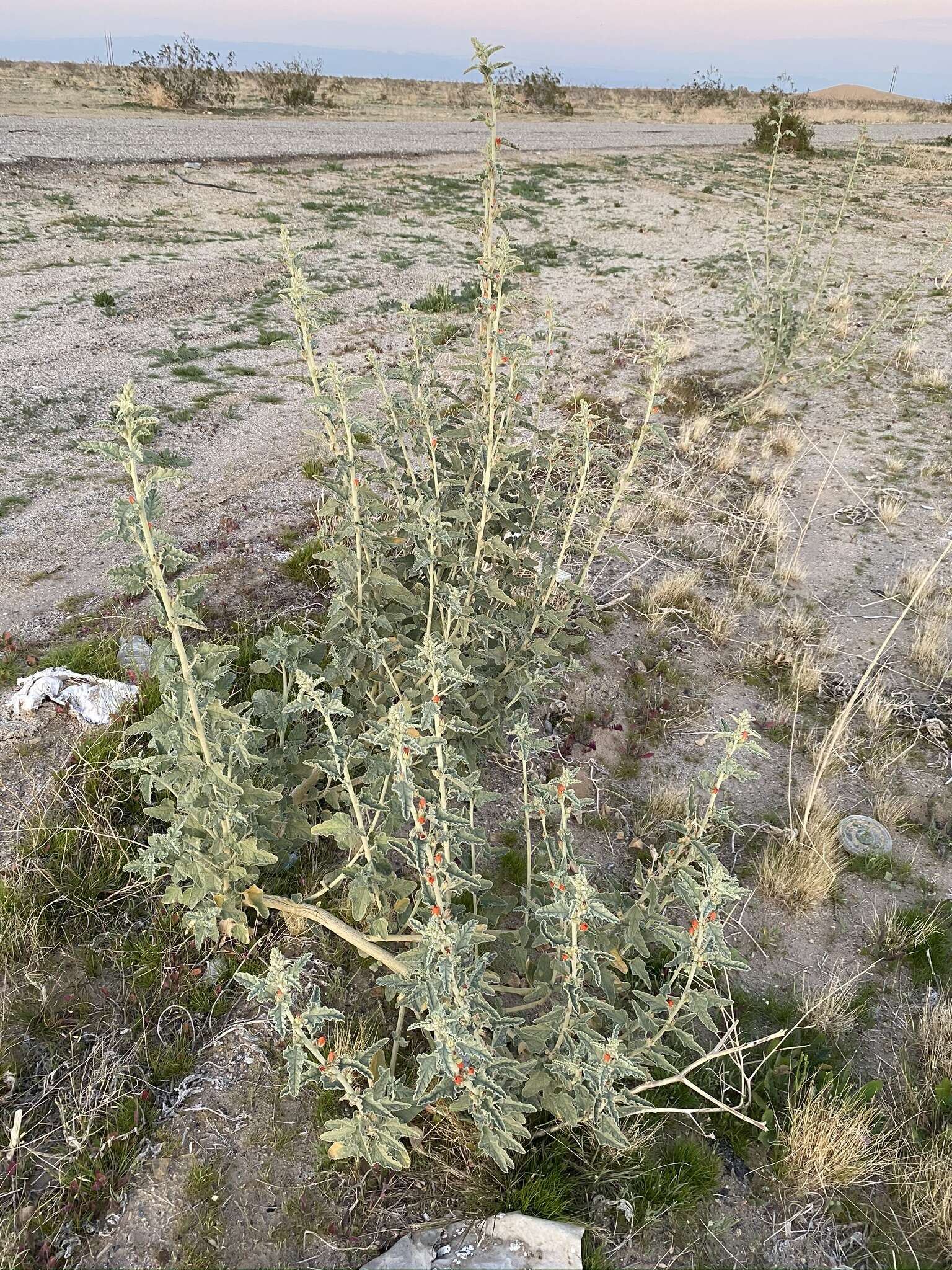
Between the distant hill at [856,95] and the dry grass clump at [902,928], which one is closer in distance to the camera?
the dry grass clump at [902,928]

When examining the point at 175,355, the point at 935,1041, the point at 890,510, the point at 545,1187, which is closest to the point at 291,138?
the point at 175,355

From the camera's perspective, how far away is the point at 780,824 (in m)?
3.56

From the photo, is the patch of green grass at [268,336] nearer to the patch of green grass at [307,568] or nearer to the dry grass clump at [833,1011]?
the patch of green grass at [307,568]

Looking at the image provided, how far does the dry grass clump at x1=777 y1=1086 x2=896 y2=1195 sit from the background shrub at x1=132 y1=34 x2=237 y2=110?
103 feet

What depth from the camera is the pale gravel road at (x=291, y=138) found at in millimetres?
16203

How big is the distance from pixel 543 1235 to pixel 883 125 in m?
51.2

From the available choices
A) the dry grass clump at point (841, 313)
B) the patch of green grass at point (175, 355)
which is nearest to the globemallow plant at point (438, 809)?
the patch of green grass at point (175, 355)

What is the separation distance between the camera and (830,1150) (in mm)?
2297

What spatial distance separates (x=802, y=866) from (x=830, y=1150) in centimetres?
113

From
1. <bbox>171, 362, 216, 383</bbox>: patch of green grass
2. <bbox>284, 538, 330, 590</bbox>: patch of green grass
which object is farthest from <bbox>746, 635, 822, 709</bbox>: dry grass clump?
<bbox>171, 362, 216, 383</bbox>: patch of green grass

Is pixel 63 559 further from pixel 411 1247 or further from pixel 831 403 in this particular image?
pixel 831 403

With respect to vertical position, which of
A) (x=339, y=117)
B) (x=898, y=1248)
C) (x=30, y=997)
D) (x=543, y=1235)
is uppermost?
(x=339, y=117)

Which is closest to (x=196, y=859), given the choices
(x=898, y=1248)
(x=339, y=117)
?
(x=898, y=1248)

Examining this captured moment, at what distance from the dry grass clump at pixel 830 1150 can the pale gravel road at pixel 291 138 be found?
18085 millimetres
